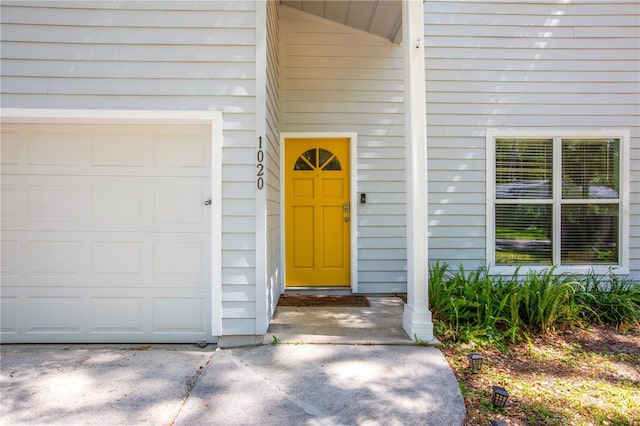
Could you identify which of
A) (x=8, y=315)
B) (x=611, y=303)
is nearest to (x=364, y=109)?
(x=611, y=303)

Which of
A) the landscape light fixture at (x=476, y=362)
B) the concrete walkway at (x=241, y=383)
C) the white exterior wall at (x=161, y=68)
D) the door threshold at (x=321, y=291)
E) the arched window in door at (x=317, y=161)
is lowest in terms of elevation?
the concrete walkway at (x=241, y=383)

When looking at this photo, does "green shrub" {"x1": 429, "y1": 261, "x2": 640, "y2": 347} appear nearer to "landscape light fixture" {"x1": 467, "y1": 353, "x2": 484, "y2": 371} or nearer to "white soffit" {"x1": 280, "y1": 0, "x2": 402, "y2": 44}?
"landscape light fixture" {"x1": 467, "y1": 353, "x2": 484, "y2": 371}

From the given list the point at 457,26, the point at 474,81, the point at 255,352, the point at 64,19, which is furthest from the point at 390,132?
the point at 64,19

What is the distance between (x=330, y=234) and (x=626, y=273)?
3532 millimetres

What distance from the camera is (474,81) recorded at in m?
4.53

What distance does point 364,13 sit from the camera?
4297mm

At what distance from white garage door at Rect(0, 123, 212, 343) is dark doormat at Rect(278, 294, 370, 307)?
1179 mm

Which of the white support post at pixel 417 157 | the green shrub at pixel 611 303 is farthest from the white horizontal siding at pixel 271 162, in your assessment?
the green shrub at pixel 611 303

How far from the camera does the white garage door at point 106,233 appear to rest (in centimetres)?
327

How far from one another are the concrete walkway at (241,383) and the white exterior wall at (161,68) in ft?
1.55

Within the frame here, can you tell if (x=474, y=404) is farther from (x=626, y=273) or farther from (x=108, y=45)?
(x=108, y=45)

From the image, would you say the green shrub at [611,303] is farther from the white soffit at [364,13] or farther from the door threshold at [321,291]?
the white soffit at [364,13]

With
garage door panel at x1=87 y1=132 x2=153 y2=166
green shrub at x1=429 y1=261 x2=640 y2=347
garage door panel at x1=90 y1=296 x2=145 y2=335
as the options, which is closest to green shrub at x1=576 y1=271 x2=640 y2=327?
green shrub at x1=429 y1=261 x2=640 y2=347

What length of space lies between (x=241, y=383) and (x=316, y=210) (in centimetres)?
→ 257
